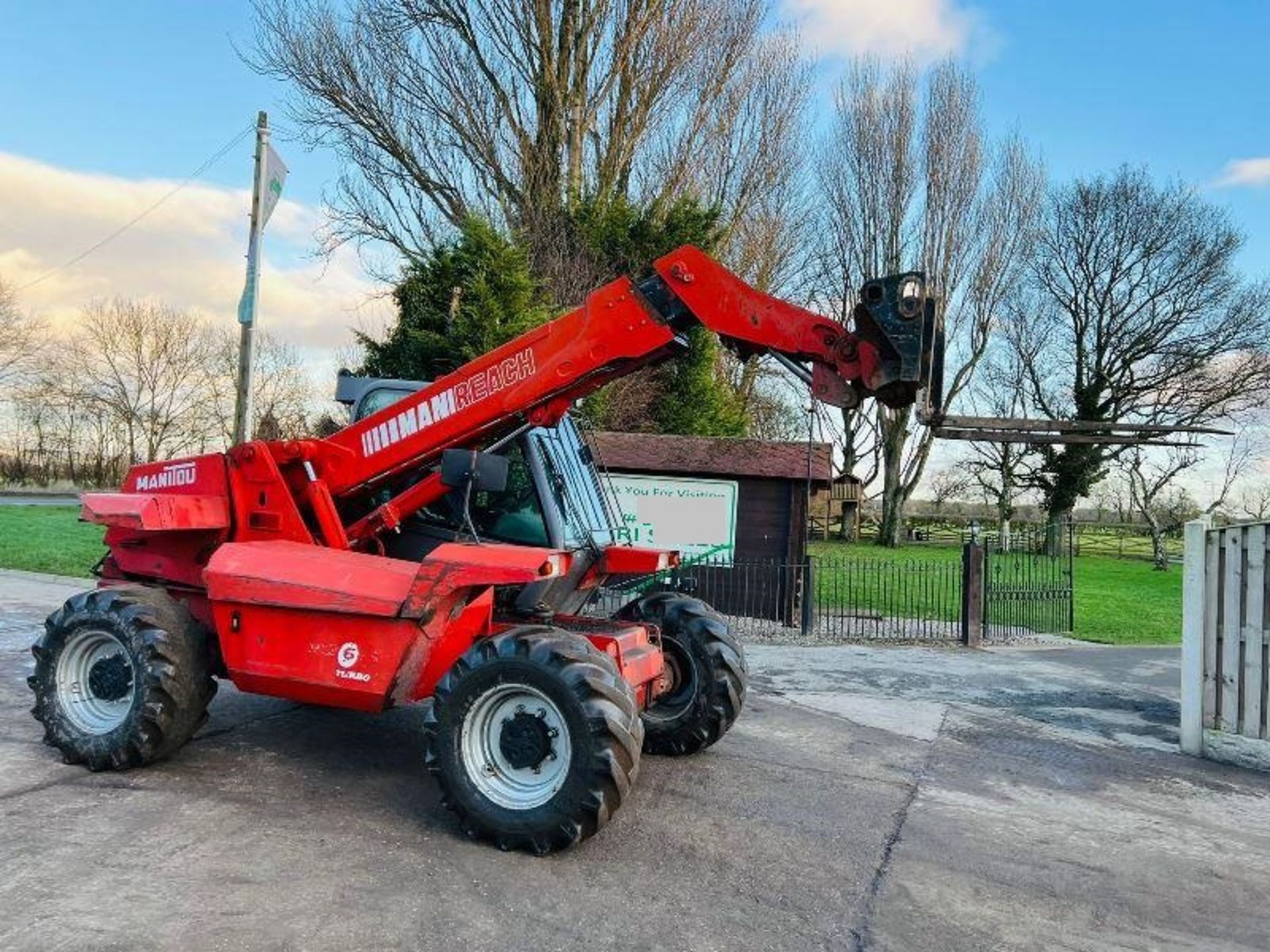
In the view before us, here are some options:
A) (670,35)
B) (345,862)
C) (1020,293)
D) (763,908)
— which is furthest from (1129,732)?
(1020,293)

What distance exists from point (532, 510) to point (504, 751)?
62.8 inches

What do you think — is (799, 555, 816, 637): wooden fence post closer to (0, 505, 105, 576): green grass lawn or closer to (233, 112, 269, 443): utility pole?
(233, 112, 269, 443): utility pole

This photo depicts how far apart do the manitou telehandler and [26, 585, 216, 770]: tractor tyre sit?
1 cm

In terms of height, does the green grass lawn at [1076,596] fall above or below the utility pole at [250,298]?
below

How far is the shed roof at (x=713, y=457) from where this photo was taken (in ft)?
46.7

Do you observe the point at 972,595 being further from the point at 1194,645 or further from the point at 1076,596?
the point at 1076,596

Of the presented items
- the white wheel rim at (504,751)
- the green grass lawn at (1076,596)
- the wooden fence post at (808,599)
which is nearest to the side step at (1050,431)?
the white wheel rim at (504,751)

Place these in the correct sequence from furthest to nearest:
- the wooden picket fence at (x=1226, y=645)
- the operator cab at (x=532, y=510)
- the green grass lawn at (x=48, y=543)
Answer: the green grass lawn at (x=48, y=543) < the wooden picket fence at (x=1226, y=645) < the operator cab at (x=532, y=510)

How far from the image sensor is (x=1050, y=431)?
5.14 m

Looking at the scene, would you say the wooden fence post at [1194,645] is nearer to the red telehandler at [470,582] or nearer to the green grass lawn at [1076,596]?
the red telehandler at [470,582]

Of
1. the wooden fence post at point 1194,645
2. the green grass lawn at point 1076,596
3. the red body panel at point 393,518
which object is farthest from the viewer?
the green grass lawn at point 1076,596

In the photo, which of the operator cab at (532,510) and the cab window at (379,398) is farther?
the cab window at (379,398)

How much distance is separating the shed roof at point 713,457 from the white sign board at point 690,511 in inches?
7.3

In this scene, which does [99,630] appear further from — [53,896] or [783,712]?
[783,712]
